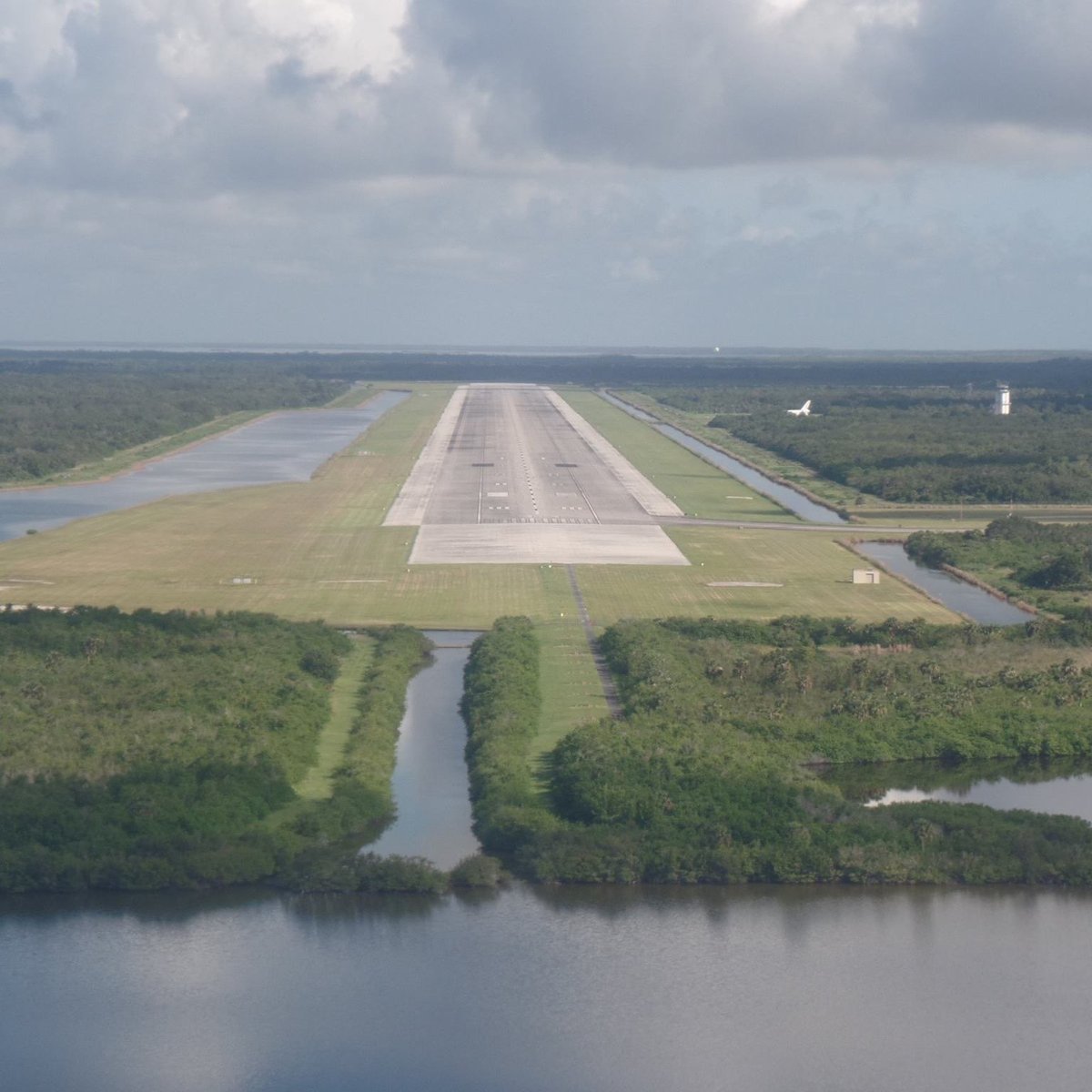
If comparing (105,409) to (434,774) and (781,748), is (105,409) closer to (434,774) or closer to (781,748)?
(434,774)

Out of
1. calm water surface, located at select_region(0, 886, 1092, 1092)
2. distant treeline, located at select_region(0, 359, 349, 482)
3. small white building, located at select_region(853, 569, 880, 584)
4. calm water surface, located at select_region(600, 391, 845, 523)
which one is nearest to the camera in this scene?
calm water surface, located at select_region(0, 886, 1092, 1092)

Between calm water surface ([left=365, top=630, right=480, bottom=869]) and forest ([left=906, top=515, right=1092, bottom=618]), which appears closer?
calm water surface ([left=365, top=630, right=480, bottom=869])

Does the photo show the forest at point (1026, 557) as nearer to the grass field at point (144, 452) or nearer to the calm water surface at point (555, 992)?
the calm water surface at point (555, 992)

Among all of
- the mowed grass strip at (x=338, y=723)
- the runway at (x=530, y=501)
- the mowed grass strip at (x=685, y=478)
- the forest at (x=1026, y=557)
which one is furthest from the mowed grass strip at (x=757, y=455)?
the mowed grass strip at (x=338, y=723)

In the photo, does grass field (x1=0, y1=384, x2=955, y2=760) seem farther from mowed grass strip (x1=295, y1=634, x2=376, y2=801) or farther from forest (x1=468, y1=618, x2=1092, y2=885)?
forest (x1=468, y1=618, x2=1092, y2=885)

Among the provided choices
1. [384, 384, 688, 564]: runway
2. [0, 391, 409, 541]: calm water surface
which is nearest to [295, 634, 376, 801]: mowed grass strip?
[384, 384, 688, 564]: runway

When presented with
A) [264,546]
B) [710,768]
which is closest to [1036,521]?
[264,546]

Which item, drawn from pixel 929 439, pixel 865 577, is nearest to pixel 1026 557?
pixel 865 577
